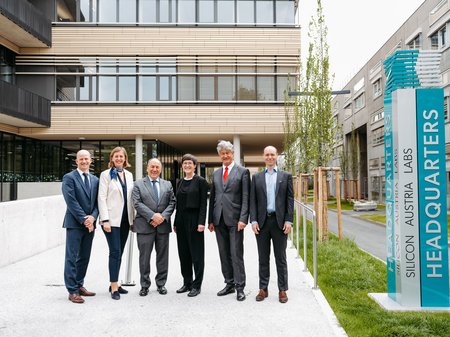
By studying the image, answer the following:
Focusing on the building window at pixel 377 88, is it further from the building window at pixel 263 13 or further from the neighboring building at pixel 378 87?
the building window at pixel 263 13

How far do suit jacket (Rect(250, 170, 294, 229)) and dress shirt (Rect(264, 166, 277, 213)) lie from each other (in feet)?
0.18

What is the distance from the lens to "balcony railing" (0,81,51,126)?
17.8 metres

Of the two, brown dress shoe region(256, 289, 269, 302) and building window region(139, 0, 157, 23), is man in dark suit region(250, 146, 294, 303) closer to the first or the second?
brown dress shoe region(256, 289, 269, 302)

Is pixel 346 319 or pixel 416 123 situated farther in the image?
pixel 416 123

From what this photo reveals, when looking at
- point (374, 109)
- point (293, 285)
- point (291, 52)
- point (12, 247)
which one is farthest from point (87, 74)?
point (374, 109)

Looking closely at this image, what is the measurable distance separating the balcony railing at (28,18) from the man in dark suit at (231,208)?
625 inches

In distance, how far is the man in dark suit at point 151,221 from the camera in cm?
563

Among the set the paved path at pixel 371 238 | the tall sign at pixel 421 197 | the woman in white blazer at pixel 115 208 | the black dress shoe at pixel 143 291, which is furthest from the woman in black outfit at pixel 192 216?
the paved path at pixel 371 238

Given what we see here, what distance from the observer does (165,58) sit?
21.8m

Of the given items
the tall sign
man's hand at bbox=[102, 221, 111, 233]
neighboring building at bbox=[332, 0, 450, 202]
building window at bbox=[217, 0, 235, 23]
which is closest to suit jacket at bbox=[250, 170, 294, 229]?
the tall sign

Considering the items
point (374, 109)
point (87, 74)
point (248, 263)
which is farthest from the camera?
point (374, 109)

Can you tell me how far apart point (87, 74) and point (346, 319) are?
66.4 feet

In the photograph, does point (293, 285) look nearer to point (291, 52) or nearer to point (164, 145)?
point (291, 52)

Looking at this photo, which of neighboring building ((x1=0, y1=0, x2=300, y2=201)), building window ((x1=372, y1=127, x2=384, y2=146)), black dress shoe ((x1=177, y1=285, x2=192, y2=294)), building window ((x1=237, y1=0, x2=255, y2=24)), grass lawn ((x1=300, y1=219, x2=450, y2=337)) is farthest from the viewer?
building window ((x1=372, y1=127, x2=384, y2=146))
